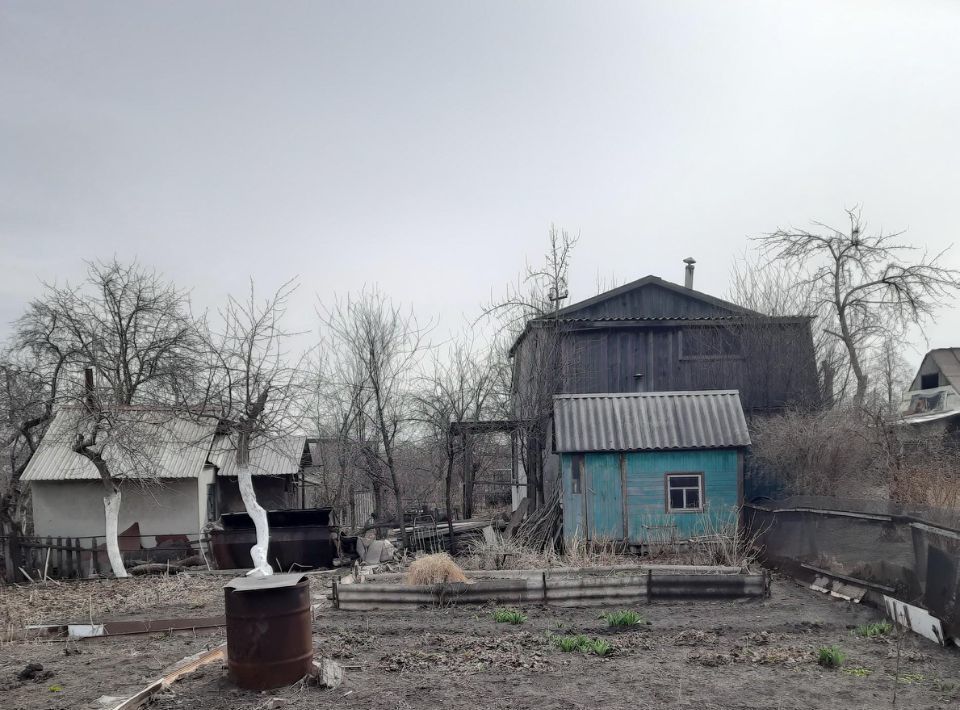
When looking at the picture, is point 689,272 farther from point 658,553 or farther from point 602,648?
point 602,648

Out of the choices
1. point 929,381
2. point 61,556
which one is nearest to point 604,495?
point 61,556

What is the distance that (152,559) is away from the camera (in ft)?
68.4

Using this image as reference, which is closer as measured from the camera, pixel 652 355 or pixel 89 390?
pixel 89 390

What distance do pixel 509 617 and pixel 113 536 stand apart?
12867mm

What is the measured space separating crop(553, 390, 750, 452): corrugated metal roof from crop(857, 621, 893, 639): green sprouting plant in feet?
26.9

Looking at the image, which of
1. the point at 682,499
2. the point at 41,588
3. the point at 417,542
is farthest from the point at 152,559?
the point at 682,499

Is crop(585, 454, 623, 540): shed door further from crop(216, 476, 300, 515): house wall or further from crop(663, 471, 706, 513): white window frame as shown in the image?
crop(216, 476, 300, 515): house wall

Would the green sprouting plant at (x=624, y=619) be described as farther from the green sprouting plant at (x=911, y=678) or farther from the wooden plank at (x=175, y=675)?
the wooden plank at (x=175, y=675)

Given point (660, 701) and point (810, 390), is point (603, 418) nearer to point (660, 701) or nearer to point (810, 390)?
point (810, 390)

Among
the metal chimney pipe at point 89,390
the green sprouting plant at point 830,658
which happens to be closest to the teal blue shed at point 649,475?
the green sprouting plant at point 830,658

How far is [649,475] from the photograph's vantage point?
17422 mm

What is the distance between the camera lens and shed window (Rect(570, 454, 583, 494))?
1744 cm

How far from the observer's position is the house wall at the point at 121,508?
22281mm

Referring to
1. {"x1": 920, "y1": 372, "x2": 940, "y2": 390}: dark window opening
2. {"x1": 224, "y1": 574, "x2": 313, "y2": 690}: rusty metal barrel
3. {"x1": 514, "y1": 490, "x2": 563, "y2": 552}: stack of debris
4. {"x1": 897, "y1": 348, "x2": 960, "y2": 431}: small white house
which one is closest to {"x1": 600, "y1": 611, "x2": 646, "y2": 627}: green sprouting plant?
{"x1": 224, "y1": 574, "x2": 313, "y2": 690}: rusty metal barrel
